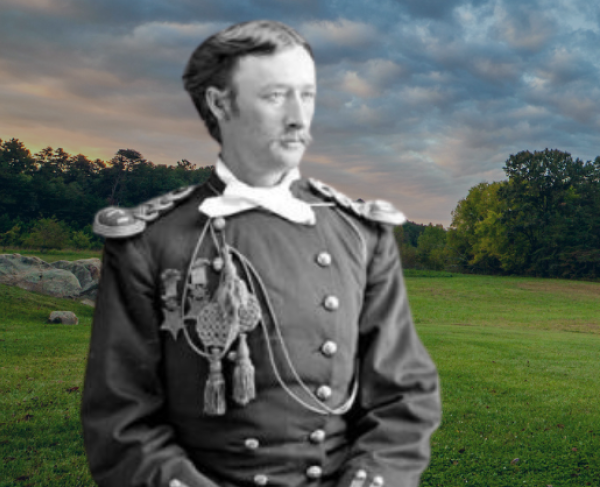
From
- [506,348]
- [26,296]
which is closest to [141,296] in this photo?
[506,348]

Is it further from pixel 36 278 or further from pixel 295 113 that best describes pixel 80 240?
pixel 295 113

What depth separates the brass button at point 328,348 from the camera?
2.17 meters

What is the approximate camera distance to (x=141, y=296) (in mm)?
2205

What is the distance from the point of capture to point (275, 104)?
6.92 feet

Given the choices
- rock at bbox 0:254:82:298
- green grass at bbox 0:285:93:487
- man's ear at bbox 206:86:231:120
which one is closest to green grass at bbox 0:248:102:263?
rock at bbox 0:254:82:298

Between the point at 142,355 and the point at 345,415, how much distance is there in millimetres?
769

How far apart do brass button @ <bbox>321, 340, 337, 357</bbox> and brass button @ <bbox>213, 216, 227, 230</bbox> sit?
0.54 meters

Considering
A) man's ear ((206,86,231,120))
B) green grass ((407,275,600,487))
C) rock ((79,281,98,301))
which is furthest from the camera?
rock ((79,281,98,301))

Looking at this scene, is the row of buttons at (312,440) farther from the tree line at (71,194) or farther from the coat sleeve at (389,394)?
the tree line at (71,194)

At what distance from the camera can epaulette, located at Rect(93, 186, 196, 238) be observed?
2.23 metres

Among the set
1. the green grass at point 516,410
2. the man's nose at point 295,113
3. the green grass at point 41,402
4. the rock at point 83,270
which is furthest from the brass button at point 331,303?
the rock at point 83,270

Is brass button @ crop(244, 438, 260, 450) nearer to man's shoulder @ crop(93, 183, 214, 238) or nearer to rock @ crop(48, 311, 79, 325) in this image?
man's shoulder @ crop(93, 183, 214, 238)

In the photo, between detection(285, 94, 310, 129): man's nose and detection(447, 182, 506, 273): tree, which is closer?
detection(285, 94, 310, 129): man's nose

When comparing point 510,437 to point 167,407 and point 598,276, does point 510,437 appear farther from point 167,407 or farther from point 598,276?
point 598,276
